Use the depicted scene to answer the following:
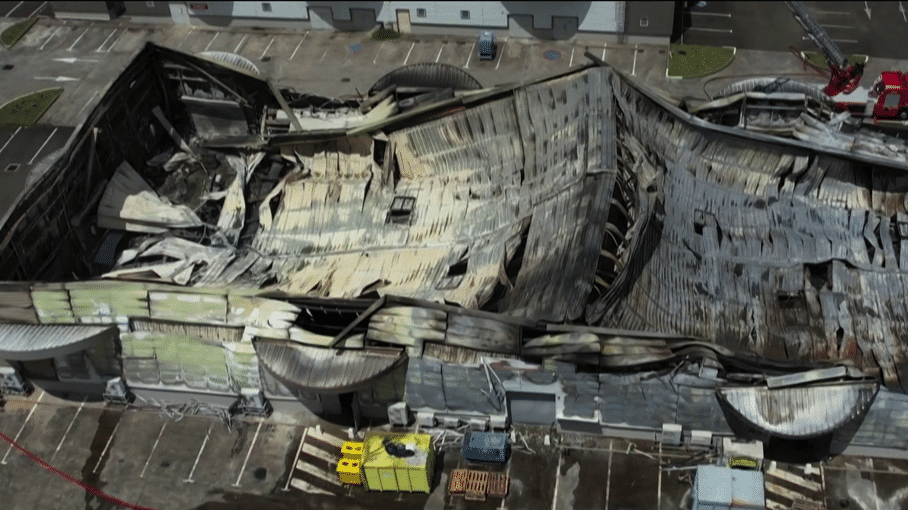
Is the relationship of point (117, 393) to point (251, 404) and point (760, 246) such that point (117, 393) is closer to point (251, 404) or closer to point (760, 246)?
point (251, 404)

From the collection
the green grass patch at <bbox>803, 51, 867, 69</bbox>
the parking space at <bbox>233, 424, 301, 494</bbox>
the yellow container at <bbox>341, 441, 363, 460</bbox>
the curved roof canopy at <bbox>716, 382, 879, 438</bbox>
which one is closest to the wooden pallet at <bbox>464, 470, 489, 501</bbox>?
the yellow container at <bbox>341, 441, 363, 460</bbox>

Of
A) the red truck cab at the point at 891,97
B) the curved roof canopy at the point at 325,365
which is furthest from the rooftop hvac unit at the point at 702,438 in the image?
the red truck cab at the point at 891,97

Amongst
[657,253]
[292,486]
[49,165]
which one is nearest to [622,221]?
[657,253]

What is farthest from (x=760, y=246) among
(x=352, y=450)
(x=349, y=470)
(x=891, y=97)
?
(x=891, y=97)

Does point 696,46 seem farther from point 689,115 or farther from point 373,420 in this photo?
point 373,420

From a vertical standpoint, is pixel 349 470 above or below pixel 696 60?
below
